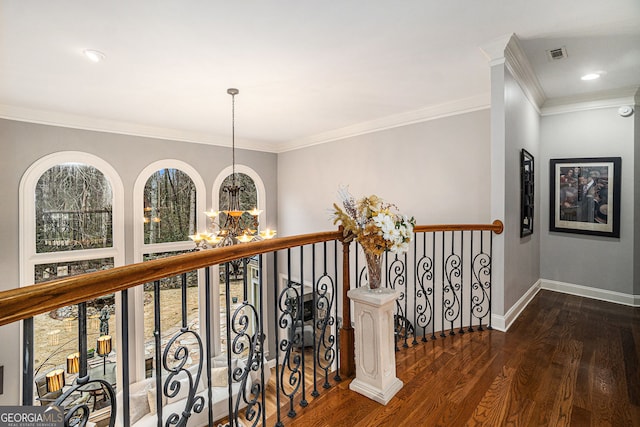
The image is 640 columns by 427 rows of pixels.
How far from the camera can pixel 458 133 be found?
424 cm

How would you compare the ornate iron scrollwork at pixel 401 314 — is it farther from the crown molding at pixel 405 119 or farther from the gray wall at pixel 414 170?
the crown molding at pixel 405 119

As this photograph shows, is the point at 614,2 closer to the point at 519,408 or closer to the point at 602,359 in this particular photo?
Answer: the point at 602,359

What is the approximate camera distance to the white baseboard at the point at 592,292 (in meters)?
3.69

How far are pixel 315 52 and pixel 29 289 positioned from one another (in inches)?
108

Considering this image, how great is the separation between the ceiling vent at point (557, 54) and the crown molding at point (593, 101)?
1.42 meters

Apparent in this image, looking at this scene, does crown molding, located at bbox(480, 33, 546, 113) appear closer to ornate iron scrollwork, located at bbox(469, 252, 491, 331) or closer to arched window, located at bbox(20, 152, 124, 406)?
ornate iron scrollwork, located at bbox(469, 252, 491, 331)

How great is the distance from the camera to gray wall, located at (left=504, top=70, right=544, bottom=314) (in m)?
2.86

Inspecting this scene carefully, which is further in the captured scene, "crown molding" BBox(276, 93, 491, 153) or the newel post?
"crown molding" BBox(276, 93, 491, 153)

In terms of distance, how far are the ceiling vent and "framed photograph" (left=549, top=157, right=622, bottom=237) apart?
1.75m

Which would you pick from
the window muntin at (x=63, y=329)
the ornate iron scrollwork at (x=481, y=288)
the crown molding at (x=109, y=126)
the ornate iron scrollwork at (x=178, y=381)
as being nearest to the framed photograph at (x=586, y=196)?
the ornate iron scrollwork at (x=481, y=288)

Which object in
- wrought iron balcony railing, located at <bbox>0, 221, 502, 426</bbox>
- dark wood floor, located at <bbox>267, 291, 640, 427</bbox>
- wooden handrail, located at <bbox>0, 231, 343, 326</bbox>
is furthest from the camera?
dark wood floor, located at <bbox>267, 291, 640, 427</bbox>

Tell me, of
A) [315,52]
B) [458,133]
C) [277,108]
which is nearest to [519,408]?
[315,52]

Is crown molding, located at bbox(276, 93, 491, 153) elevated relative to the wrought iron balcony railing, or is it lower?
elevated

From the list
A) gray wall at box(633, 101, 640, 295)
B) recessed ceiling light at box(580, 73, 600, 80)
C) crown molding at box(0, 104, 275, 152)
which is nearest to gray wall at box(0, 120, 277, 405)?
crown molding at box(0, 104, 275, 152)
